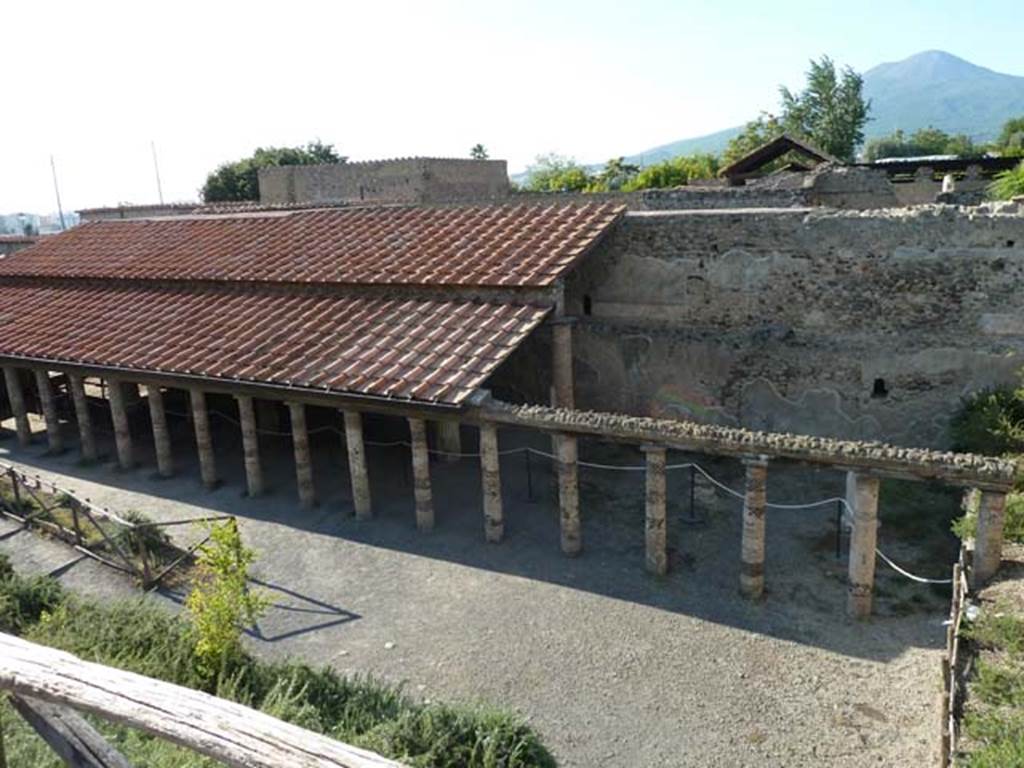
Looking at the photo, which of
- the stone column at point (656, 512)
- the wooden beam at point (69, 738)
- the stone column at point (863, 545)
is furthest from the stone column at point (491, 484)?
the wooden beam at point (69, 738)

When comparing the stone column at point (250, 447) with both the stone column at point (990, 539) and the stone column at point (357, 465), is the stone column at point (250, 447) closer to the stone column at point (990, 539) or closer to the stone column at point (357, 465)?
the stone column at point (357, 465)

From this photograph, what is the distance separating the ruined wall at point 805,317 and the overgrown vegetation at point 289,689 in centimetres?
956

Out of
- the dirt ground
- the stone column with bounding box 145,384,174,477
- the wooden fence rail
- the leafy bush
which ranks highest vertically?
the leafy bush

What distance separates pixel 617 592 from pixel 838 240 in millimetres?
7529

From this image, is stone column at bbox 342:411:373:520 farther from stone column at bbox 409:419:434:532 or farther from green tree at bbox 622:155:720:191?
green tree at bbox 622:155:720:191

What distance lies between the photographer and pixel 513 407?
1159 cm

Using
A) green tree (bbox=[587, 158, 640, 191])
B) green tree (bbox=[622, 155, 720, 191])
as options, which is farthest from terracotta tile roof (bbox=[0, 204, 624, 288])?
green tree (bbox=[587, 158, 640, 191])

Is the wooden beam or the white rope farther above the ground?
the wooden beam

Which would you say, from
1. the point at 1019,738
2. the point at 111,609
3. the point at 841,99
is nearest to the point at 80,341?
the point at 111,609

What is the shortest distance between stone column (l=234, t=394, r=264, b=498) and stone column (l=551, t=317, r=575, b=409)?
542 cm

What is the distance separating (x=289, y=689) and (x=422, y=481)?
626cm

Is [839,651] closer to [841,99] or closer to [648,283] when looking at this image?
[648,283]

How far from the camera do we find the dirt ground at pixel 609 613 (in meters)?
8.21

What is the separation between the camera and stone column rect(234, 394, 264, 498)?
557 inches
